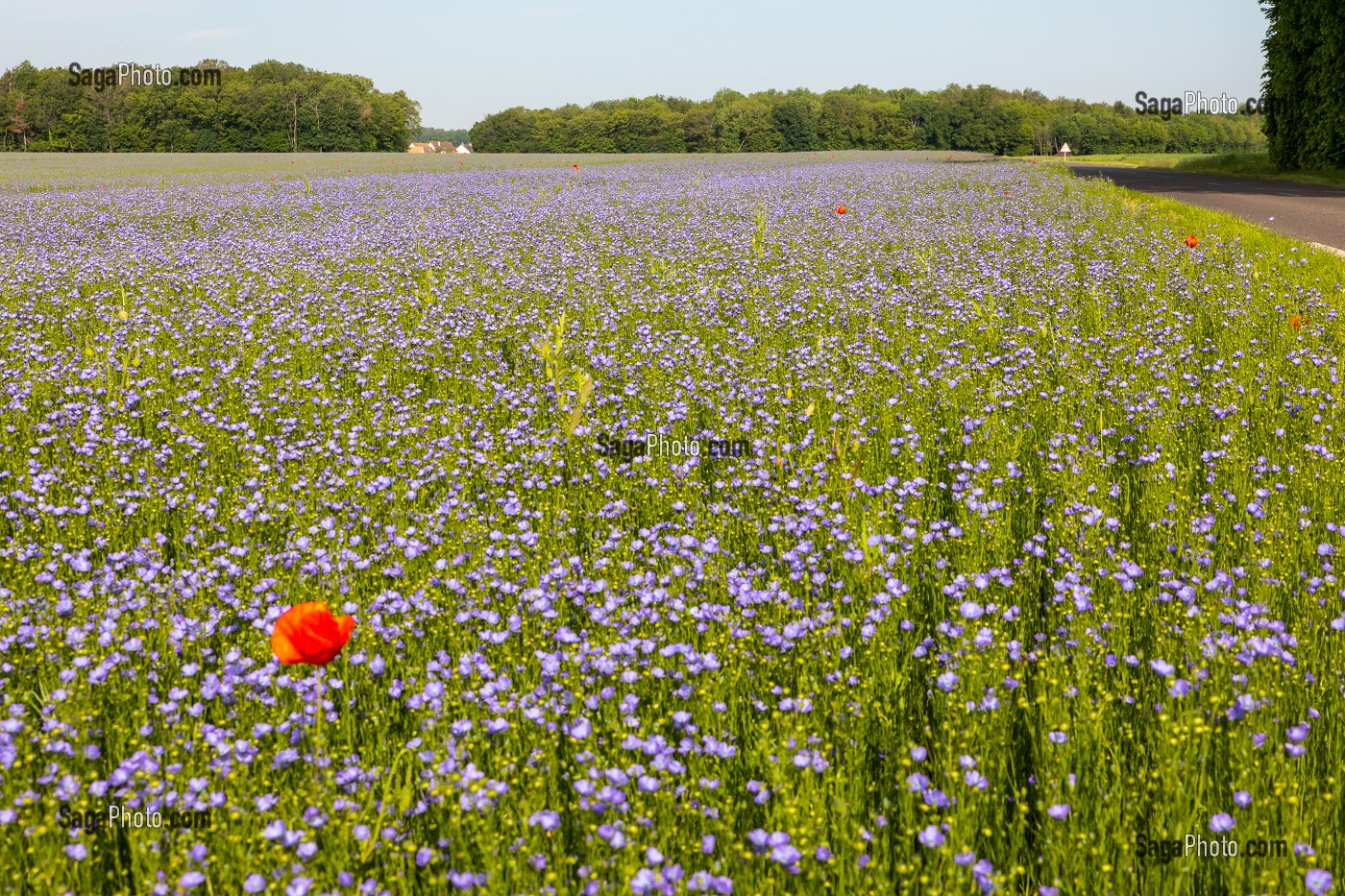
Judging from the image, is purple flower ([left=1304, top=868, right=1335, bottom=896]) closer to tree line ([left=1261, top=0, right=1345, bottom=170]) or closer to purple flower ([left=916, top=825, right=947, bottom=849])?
purple flower ([left=916, top=825, right=947, bottom=849])

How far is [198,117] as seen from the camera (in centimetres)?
9056

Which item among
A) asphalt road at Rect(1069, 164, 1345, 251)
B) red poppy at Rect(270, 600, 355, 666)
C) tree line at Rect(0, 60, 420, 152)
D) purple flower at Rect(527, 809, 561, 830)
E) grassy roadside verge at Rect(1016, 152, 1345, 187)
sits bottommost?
purple flower at Rect(527, 809, 561, 830)

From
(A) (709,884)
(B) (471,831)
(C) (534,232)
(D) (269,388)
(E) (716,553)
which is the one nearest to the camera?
(A) (709,884)

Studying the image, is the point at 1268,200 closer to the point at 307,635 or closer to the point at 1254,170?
the point at 1254,170

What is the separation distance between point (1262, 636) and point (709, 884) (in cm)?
227

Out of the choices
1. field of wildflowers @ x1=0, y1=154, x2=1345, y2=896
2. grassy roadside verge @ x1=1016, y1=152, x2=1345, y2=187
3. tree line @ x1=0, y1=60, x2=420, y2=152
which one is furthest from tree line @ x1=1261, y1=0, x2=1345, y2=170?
tree line @ x1=0, y1=60, x2=420, y2=152

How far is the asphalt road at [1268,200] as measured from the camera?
1455 centimetres

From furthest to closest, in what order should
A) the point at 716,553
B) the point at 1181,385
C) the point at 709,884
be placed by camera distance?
the point at 1181,385 → the point at 716,553 → the point at 709,884

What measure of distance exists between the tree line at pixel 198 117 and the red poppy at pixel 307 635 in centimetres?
9868

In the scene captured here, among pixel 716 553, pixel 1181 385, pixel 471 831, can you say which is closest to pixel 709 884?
pixel 471 831

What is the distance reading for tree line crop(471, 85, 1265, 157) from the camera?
311 feet

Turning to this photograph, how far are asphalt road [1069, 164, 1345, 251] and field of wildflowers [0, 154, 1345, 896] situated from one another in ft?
22.4

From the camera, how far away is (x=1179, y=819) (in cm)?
252

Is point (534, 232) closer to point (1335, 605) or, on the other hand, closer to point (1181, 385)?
point (1181, 385)
